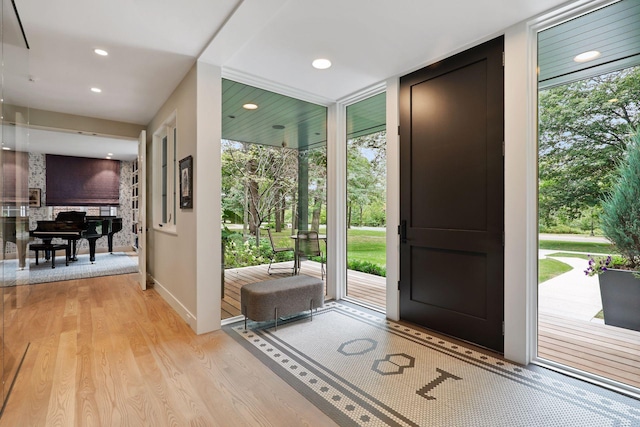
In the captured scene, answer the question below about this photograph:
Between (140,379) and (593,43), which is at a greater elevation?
(593,43)

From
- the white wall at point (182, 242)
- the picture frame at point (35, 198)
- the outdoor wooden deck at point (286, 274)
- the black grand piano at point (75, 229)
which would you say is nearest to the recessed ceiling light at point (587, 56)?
the outdoor wooden deck at point (286, 274)

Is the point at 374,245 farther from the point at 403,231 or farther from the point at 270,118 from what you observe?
the point at 270,118

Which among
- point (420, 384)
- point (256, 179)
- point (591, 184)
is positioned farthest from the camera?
point (256, 179)

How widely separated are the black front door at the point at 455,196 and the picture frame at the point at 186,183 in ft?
7.07

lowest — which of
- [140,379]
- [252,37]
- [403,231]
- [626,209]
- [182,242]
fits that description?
[140,379]

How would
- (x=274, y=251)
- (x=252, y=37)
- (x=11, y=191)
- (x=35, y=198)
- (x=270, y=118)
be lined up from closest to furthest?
(x=11, y=191), (x=252, y=37), (x=270, y=118), (x=274, y=251), (x=35, y=198)

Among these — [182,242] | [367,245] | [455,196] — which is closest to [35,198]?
[182,242]

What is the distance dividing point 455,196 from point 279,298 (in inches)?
76.4

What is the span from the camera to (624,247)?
3047 mm

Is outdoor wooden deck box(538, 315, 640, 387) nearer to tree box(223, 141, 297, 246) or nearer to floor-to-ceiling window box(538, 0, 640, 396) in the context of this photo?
floor-to-ceiling window box(538, 0, 640, 396)

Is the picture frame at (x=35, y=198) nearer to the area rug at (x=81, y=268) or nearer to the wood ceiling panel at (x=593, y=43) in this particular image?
the area rug at (x=81, y=268)

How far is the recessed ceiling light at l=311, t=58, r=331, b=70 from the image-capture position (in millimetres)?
→ 2934

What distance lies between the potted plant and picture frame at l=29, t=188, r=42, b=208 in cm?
1096

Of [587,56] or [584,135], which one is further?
[584,135]
